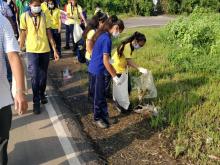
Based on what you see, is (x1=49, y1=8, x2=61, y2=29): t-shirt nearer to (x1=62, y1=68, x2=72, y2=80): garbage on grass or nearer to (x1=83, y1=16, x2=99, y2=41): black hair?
(x1=62, y1=68, x2=72, y2=80): garbage on grass

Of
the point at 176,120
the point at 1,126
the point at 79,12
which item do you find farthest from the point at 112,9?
the point at 1,126

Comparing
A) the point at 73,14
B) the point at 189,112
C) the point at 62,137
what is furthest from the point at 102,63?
the point at 73,14

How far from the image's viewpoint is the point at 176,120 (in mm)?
6637

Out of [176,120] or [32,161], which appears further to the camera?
[176,120]

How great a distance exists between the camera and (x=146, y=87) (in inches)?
291

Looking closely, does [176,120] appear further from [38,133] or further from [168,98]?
[38,133]

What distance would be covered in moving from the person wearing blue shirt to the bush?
3.37 m

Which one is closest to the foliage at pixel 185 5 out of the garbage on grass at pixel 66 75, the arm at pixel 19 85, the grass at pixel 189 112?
→ the grass at pixel 189 112

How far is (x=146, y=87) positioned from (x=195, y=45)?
4196 millimetres

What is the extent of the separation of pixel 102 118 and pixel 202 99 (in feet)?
6.41

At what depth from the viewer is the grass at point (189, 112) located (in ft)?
19.0

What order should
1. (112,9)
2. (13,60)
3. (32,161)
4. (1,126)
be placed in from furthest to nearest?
(112,9)
(32,161)
(1,126)
(13,60)

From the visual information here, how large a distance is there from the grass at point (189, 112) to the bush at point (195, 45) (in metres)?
0.30

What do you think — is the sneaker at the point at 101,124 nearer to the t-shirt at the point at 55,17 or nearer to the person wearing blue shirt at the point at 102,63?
the person wearing blue shirt at the point at 102,63
